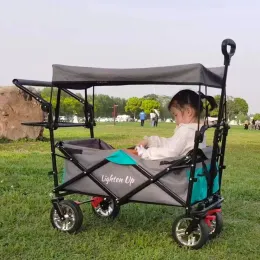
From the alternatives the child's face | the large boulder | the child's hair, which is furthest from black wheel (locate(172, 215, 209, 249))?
the large boulder

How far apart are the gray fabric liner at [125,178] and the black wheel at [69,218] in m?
0.18

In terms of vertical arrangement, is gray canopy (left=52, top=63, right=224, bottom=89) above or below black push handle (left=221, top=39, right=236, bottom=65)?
below

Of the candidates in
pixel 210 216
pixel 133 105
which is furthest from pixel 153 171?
pixel 133 105

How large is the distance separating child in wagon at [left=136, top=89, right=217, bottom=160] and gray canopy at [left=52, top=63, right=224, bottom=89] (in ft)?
1.01

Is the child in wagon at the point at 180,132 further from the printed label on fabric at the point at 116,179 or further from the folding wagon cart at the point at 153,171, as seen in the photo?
the printed label on fabric at the point at 116,179

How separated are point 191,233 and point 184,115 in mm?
1209

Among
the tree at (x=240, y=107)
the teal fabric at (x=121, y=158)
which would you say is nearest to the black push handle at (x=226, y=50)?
the teal fabric at (x=121, y=158)

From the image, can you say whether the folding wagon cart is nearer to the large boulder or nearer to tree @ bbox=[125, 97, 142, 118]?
the large boulder

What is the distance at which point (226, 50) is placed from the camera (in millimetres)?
4512

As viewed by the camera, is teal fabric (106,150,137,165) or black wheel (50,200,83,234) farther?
black wheel (50,200,83,234)

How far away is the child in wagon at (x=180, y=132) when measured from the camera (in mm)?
4734

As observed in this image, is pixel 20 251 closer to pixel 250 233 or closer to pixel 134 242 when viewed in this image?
pixel 134 242

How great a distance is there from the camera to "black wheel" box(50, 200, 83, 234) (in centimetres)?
492

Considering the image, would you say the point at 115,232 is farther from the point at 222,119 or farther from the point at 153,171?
the point at 222,119
